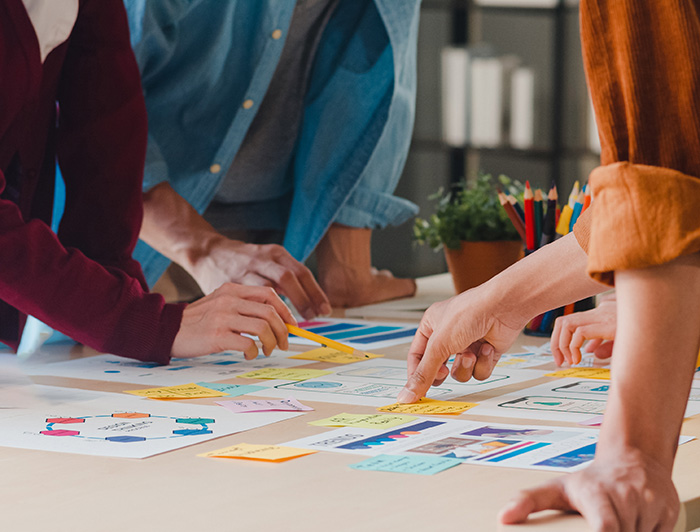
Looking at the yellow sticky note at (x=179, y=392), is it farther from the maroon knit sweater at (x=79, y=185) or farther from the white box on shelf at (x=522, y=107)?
the white box on shelf at (x=522, y=107)

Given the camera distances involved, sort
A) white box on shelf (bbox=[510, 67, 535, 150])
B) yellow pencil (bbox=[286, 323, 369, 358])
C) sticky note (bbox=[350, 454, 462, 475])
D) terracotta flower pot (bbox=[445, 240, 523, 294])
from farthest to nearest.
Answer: white box on shelf (bbox=[510, 67, 535, 150]), terracotta flower pot (bbox=[445, 240, 523, 294]), yellow pencil (bbox=[286, 323, 369, 358]), sticky note (bbox=[350, 454, 462, 475])

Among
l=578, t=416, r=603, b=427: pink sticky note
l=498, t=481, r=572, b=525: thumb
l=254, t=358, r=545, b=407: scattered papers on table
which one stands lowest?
l=498, t=481, r=572, b=525: thumb

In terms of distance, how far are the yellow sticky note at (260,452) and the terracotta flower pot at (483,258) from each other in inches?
34.4

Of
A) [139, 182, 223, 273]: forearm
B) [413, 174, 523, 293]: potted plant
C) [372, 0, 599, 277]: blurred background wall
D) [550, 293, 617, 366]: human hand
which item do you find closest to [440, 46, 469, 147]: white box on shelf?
[372, 0, 599, 277]: blurred background wall

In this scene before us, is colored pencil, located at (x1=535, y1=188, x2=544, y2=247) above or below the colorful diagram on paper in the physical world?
above

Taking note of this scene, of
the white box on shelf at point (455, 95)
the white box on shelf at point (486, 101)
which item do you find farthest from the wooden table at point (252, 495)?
the white box on shelf at point (486, 101)

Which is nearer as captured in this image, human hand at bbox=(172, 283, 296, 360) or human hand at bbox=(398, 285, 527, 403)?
human hand at bbox=(398, 285, 527, 403)

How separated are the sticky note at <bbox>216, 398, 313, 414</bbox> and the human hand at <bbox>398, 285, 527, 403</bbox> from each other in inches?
3.9

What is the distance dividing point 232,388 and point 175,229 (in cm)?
59

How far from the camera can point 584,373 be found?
1067mm

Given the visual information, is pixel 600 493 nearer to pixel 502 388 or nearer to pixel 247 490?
pixel 247 490

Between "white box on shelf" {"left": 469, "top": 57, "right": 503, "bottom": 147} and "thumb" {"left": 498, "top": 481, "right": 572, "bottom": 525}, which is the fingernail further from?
"white box on shelf" {"left": 469, "top": 57, "right": 503, "bottom": 147}

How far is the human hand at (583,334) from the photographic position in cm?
111

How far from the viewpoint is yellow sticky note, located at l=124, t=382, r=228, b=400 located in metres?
0.93
